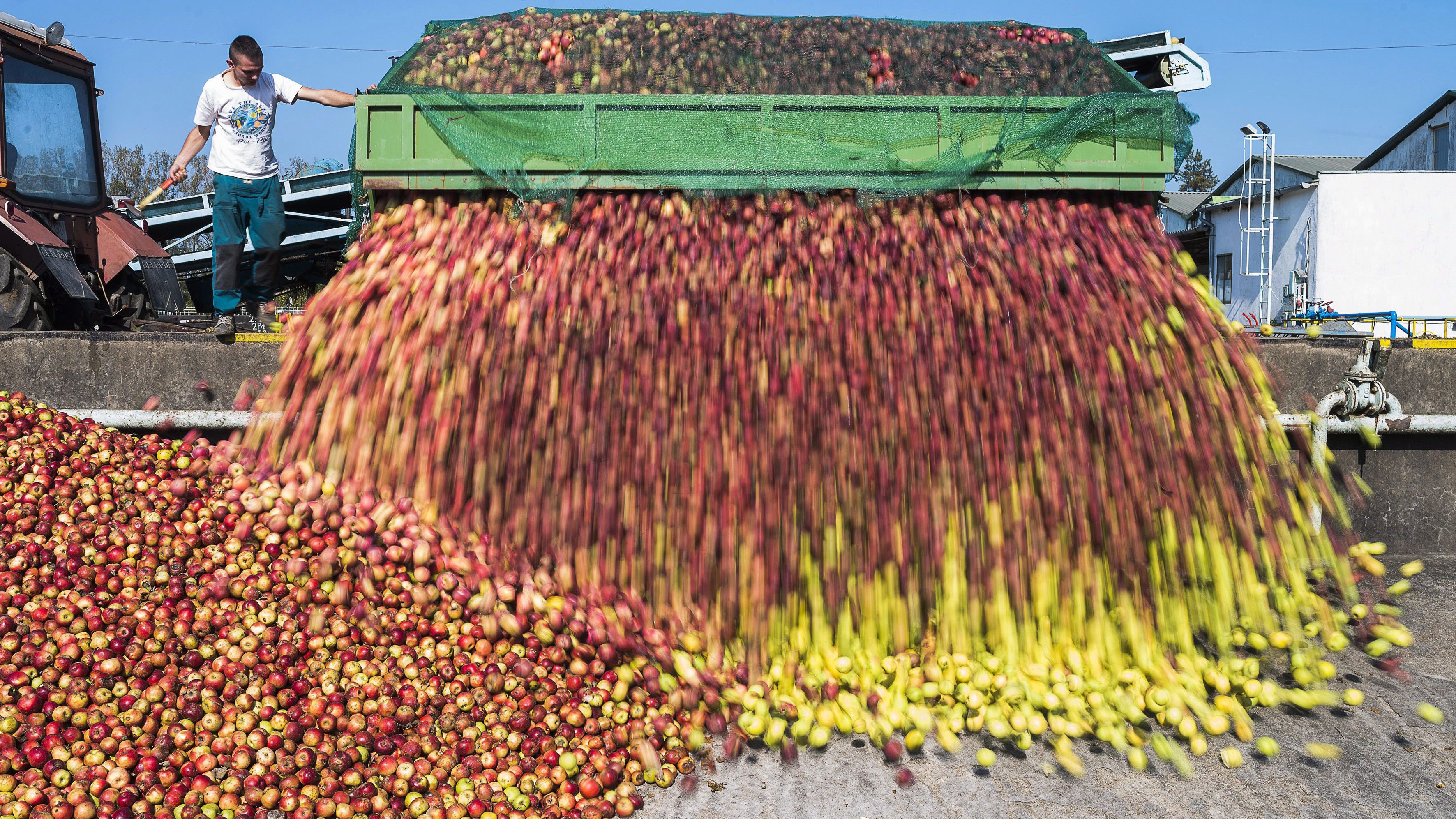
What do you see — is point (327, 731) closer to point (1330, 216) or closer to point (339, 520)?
point (339, 520)

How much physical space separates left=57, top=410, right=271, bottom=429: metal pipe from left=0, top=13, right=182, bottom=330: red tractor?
6.20 ft

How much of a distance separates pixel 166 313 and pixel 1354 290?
22339 millimetres

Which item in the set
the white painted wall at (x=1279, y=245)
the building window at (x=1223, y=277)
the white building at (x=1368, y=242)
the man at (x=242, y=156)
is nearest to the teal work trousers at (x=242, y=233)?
the man at (x=242, y=156)

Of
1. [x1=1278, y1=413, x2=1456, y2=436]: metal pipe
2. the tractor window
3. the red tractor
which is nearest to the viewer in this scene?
[x1=1278, y1=413, x2=1456, y2=436]: metal pipe

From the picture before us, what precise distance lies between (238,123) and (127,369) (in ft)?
7.01

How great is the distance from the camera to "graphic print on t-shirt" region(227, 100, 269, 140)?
19.4ft

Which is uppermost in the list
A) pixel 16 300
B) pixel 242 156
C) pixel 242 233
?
→ pixel 242 156

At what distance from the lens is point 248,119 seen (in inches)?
234

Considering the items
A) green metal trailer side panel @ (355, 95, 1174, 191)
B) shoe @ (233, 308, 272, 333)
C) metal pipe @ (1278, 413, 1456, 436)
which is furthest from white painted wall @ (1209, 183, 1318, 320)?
shoe @ (233, 308, 272, 333)

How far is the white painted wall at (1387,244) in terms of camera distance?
63.3ft

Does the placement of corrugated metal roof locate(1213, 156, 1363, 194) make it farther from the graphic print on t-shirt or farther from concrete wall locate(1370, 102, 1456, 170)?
the graphic print on t-shirt

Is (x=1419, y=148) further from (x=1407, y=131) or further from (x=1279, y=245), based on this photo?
(x=1279, y=245)

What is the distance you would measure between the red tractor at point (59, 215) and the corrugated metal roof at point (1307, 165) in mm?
21679

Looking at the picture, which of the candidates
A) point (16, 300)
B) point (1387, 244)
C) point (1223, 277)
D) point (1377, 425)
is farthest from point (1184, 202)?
point (16, 300)
